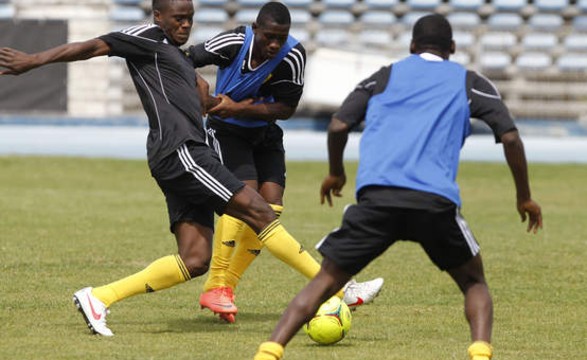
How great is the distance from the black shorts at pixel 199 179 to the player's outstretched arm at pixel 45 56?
77 centimetres

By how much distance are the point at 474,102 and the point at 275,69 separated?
2.61 metres

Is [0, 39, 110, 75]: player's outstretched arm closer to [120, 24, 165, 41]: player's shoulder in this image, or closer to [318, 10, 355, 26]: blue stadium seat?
[120, 24, 165, 41]: player's shoulder

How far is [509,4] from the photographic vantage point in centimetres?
3150

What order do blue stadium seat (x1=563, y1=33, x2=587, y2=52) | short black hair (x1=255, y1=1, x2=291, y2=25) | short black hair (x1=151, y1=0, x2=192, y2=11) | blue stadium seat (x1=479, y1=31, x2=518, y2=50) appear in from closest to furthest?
1. short black hair (x1=151, y1=0, x2=192, y2=11)
2. short black hair (x1=255, y1=1, x2=291, y2=25)
3. blue stadium seat (x1=479, y1=31, x2=518, y2=50)
4. blue stadium seat (x1=563, y1=33, x2=587, y2=52)

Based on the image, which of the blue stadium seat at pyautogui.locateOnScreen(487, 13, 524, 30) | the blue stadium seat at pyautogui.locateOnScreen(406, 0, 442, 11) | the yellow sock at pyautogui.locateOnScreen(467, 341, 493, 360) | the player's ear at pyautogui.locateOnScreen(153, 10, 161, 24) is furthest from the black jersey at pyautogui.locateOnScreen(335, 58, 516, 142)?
the blue stadium seat at pyautogui.locateOnScreen(487, 13, 524, 30)

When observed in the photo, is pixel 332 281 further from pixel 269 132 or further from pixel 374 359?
pixel 269 132

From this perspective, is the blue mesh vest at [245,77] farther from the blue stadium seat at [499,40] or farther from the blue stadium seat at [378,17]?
the blue stadium seat at [378,17]

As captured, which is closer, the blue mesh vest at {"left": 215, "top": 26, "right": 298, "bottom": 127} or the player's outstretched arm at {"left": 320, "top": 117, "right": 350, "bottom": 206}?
the player's outstretched arm at {"left": 320, "top": 117, "right": 350, "bottom": 206}

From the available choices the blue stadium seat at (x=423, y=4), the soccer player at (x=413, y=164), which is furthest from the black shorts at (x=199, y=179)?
the blue stadium seat at (x=423, y=4)

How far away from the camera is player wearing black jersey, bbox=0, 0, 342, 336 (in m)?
7.26

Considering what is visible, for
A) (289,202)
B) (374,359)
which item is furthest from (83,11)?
(374,359)

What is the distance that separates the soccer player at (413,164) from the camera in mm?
5672

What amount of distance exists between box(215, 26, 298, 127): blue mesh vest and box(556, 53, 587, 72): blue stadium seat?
2198cm

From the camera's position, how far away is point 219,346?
7016mm
